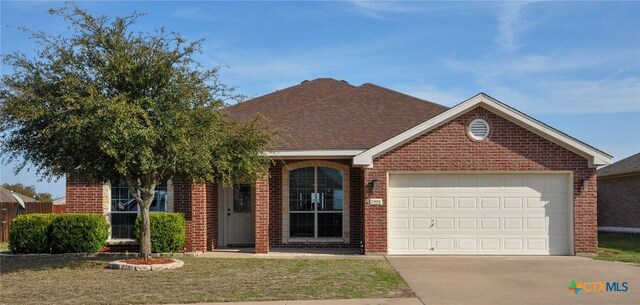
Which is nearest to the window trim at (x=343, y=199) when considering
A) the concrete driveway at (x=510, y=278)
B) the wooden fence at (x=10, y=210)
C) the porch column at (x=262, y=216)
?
the porch column at (x=262, y=216)

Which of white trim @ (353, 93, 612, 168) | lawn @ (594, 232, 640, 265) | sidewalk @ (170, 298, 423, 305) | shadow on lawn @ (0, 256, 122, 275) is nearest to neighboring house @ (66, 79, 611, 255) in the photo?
white trim @ (353, 93, 612, 168)

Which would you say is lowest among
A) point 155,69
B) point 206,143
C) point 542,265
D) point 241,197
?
point 542,265

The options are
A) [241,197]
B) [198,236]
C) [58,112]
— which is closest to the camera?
[58,112]

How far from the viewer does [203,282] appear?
11320 millimetres

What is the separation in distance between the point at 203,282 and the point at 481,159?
785 cm

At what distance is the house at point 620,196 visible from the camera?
2394 centimetres

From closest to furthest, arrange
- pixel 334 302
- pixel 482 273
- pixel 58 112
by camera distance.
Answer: pixel 334 302 < pixel 58 112 < pixel 482 273

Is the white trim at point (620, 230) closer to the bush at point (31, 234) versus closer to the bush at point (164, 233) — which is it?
the bush at point (164, 233)

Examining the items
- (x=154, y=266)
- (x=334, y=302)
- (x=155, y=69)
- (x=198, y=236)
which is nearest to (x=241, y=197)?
(x=198, y=236)

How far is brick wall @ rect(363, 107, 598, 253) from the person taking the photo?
51.0ft

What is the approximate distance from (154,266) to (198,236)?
362 cm

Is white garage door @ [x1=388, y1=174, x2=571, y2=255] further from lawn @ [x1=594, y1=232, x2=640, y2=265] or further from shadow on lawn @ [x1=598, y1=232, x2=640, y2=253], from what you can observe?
shadow on lawn @ [x1=598, y1=232, x2=640, y2=253]

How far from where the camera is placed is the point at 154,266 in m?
13.0

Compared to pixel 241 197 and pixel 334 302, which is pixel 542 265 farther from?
pixel 241 197
